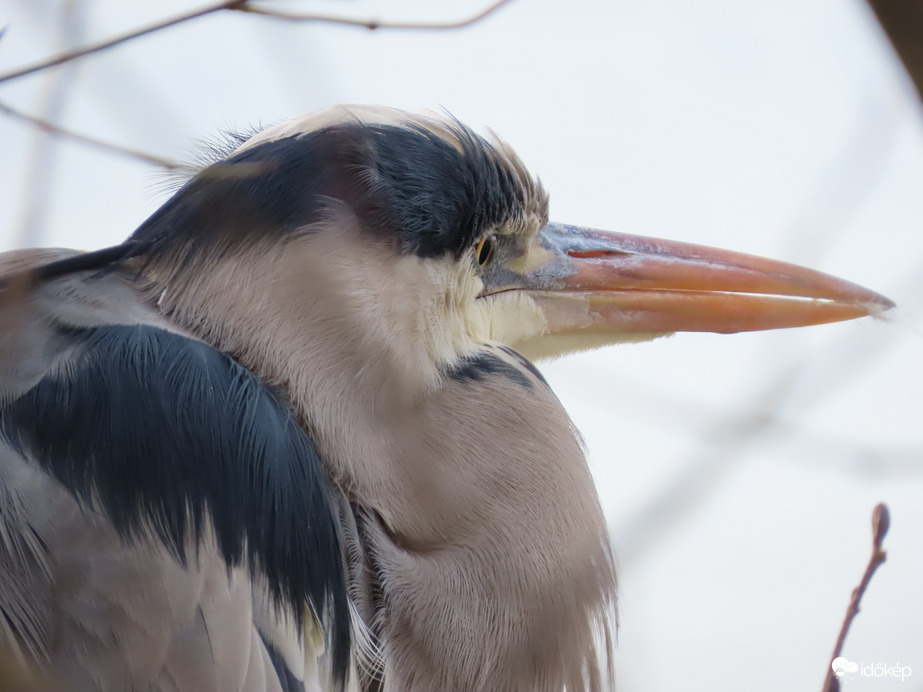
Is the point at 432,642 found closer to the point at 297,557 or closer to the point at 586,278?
the point at 297,557

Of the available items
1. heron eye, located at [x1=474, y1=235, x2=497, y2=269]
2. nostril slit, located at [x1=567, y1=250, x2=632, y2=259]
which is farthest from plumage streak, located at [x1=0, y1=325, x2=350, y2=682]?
nostril slit, located at [x1=567, y1=250, x2=632, y2=259]

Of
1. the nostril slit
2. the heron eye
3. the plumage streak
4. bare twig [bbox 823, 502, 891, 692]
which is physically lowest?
the plumage streak

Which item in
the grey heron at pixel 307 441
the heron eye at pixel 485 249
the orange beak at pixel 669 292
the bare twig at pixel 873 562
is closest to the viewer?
the bare twig at pixel 873 562

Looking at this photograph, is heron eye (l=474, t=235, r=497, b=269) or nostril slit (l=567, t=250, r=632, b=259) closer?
heron eye (l=474, t=235, r=497, b=269)

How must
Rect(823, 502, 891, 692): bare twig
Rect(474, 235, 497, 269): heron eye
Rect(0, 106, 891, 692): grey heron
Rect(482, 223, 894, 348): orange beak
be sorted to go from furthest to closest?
Rect(482, 223, 894, 348): orange beak
Rect(474, 235, 497, 269): heron eye
Rect(0, 106, 891, 692): grey heron
Rect(823, 502, 891, 692): bare twig

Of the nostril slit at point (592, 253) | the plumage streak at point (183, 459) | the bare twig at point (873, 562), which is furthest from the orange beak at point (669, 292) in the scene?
the bare twig at point (873, 562)

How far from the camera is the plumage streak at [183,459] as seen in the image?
4.90ft

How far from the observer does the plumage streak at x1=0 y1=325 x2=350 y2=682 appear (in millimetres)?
1493

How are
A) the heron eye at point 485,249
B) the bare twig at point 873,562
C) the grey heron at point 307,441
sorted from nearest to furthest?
the bare twig at point 873,562 → the grey heron at point 307,441 → the heron eye at point 485,249

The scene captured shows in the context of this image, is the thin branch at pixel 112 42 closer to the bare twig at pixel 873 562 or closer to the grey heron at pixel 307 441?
the grey heron at pixel 307 441

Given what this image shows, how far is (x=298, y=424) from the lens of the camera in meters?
1.70

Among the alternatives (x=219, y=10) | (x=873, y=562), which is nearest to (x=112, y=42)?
(x=219, y=10)

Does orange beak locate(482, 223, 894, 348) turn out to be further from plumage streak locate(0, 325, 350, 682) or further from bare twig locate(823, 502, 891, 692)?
bare twig locate(823, 502, 891, 692)

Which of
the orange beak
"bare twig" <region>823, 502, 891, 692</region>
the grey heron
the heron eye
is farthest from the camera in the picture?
the orange beak
